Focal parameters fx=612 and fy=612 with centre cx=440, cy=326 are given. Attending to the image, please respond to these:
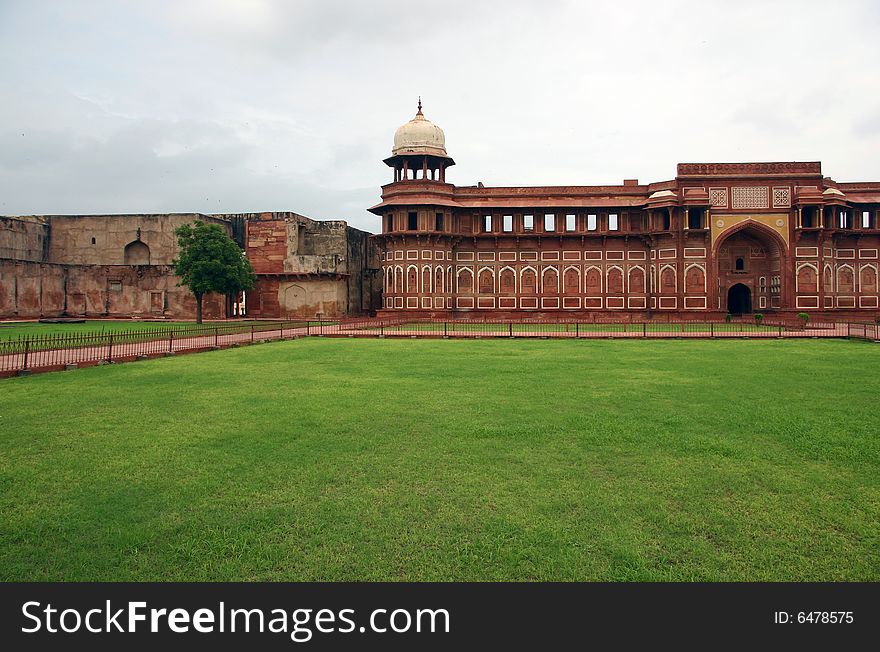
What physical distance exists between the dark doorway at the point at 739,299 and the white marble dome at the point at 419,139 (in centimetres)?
1942

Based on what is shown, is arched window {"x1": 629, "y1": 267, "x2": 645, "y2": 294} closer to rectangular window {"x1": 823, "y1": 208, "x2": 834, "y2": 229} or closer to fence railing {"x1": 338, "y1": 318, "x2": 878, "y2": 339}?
fence railing {"x1": 338, "y1": 318, "x2": 878, "y2": 339}

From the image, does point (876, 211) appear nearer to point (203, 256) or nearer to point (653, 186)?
point (653, 186)

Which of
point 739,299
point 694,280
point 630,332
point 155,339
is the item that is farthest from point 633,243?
point 155,339

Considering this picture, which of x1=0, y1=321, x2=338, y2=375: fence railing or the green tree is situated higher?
the green tree

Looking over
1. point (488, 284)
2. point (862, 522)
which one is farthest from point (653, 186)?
point (862, 522)

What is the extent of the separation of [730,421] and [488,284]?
30468mm

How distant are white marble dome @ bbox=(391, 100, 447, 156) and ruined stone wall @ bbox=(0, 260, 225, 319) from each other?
48.5 ft

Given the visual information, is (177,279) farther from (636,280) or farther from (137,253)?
(636,280)

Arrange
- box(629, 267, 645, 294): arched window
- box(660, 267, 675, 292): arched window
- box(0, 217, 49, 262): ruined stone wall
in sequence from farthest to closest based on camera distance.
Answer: box(0, 217, 49, 262): ruined stone wall
box(629, 267, 645, 294): arched window
box(660, 267, 675, 292): arched window

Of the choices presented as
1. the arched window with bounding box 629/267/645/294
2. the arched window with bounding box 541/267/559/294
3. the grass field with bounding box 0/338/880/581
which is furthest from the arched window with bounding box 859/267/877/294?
the grass field with bounding box 0/338/880/581

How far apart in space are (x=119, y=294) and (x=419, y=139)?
2178 centimetres

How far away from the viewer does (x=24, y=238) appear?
41969 mm

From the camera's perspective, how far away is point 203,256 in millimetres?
32031

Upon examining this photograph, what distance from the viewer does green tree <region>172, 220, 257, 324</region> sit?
105 ft
